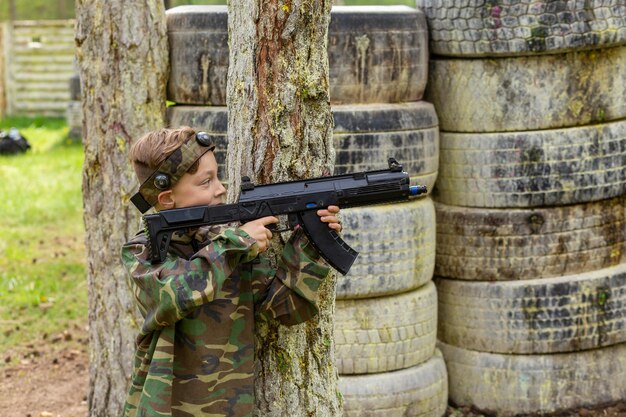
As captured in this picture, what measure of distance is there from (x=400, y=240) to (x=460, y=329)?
760 mm

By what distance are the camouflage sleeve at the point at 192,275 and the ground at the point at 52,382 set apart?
106 inches

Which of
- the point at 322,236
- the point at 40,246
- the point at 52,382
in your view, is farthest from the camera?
the point at 40,246

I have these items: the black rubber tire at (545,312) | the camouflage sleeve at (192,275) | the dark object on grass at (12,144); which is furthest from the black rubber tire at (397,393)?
the dark object on grass at (12,144)

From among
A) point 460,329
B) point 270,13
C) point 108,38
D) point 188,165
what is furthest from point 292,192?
point 460,329

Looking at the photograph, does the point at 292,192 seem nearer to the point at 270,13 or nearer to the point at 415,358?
the point at 270,13

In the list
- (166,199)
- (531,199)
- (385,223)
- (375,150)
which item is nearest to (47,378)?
(385,223)

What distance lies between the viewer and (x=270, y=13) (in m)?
3.26

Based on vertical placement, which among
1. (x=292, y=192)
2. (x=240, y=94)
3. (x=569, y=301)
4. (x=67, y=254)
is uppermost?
(x=240, y=94)

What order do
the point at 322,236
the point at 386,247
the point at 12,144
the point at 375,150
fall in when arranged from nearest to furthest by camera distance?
the point at 322,236 → the point at 375,150 → the point at 386,247 → the point at 12,144

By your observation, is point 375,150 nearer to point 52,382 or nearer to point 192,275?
point 192,275

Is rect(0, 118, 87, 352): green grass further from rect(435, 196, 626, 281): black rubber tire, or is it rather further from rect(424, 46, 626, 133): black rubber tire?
rect(424, 46, 626, 133): black rubber tire

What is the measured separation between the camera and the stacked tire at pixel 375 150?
4797 mm

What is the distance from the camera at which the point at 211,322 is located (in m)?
3.22

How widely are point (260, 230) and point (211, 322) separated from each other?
0.36 meters
